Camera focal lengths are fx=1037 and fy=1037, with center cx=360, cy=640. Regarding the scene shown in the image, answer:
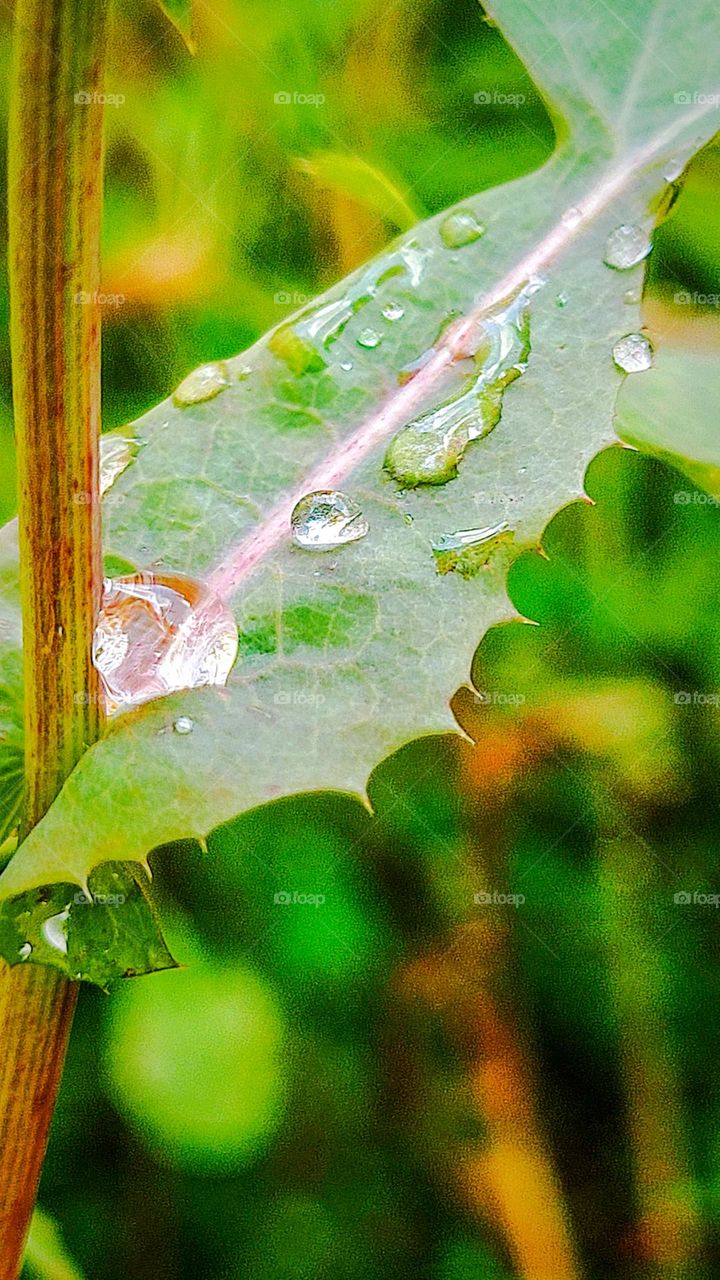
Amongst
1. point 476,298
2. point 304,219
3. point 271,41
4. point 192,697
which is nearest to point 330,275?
point 304,219

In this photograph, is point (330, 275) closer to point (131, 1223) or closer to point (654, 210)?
point (654, 210)

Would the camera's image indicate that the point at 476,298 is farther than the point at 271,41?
No

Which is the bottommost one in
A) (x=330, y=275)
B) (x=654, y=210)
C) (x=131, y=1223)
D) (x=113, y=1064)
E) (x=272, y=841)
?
(x=131, y=1223)
